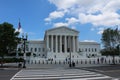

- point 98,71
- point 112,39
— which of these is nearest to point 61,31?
point 112,39

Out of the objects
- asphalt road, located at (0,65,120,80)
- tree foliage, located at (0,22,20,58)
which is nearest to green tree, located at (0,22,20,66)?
tree foliage, located at (0,22,20,58)

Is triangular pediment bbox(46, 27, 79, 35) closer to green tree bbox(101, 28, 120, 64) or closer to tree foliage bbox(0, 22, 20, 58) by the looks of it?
green tree bbox(101, 28, 120, 64)

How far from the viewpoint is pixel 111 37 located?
76.8 meters

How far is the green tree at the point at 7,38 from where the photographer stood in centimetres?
5903

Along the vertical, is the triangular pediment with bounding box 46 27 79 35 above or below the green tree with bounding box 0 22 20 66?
above

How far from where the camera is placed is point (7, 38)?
58875 mm

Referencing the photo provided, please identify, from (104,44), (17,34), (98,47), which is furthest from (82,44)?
(17,34)

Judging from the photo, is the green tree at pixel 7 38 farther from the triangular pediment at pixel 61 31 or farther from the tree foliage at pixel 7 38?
the triangular pediment at pixel 61 31

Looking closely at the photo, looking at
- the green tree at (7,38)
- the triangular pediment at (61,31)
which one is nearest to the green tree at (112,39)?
the green tree at (7,38)

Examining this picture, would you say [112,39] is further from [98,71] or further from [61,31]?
[61,31]

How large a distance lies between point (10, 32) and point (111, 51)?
104 ft

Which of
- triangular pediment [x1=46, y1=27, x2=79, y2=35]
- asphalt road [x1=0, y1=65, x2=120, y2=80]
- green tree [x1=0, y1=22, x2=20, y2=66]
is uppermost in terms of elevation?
triangular pediment [x1=46, y1=27, x2=79, y2=35]

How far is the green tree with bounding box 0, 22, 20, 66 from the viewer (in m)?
59.0

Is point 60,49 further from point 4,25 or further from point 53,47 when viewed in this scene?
point 4,25
